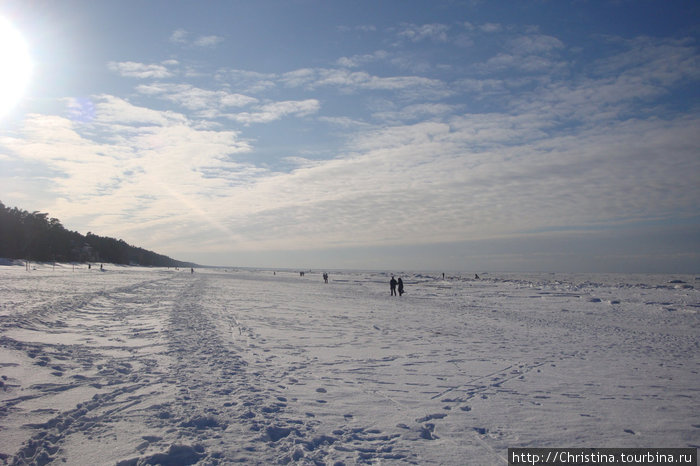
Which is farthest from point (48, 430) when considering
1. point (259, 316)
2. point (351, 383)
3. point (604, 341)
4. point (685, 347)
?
point (685, 347)

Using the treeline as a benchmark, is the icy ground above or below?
below

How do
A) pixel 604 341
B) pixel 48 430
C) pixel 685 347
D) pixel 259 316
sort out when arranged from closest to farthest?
1. pixel 48 430
2. pixel 685 347
3. pixel 604 341
4. pixel 259 316

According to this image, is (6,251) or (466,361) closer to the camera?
(466,361)

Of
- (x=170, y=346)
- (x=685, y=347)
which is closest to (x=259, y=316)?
(x=170, y=346)

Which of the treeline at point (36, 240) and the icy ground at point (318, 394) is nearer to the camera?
the icy ground at point (318, 394)

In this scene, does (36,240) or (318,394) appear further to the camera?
(36,240)

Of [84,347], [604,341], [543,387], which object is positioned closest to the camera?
[543,387]

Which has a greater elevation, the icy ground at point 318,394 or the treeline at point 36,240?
the treeline at point 36,240

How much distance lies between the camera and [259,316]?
17047mm

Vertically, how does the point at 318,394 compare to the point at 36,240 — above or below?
below

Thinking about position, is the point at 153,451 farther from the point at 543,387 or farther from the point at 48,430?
the point at 543,387

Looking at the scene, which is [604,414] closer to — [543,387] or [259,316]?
[543,387]

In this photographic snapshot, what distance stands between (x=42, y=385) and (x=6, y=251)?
346 feet

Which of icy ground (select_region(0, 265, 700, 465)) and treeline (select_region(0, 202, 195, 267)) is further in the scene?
treeline (select_region(0, 202, 195, 267))
